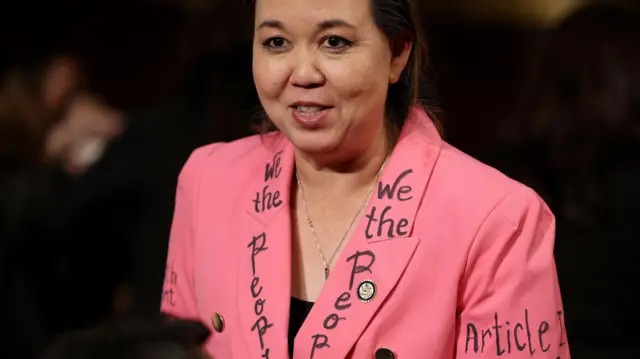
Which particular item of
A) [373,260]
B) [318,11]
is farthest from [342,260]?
[318,11]

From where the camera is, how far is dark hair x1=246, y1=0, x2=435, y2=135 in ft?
5.88

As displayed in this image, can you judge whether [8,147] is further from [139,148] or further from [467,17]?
[467,17]

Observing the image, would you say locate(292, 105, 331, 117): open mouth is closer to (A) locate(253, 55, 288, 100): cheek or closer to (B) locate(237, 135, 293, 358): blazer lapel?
(A) locate(253, 55, 288, 100): cheek

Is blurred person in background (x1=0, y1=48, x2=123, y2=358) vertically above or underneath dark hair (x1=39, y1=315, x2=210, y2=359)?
underneath

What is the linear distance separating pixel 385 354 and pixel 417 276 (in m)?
0.13

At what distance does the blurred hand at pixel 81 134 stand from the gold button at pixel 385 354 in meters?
2.01

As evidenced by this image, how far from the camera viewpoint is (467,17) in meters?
4.42

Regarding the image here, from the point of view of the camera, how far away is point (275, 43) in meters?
1.81

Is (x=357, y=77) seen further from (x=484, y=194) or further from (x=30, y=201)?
(x=30, y=201)

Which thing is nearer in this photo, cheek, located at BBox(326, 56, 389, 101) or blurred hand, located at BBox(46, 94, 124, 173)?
cheek, located at BBox(326, 56, 389, 101)

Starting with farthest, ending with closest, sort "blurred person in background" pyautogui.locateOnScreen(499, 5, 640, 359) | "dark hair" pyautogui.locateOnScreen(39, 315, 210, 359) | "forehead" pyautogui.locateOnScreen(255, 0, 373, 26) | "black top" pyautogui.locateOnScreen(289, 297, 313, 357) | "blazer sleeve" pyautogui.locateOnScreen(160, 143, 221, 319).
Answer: "blurred person in background" pyautogui.locateOnScreen(499, 5, 640, 359)
"blazer sleeve" pyautogui.locateOnScreen(160, 143, 221, 319)
"black top" pyautogui.locateOnScreen(289, 297, 313, 357)
"forehead" pyautogui.locateOnScreen(255, 0, 373, 26)
"dark hair" pyautogui.locateOnScreen(39, 315, 210, 359)

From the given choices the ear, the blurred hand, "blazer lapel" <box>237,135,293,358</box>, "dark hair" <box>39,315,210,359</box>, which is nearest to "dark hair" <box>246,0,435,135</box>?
the ear

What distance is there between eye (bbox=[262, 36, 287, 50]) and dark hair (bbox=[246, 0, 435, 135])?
11cm

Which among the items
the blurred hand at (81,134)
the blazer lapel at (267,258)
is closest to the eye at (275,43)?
the blazer lapel at (267,258)
